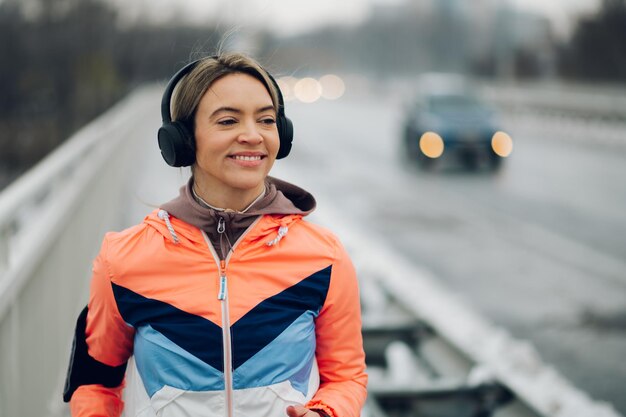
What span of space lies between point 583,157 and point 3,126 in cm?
1737

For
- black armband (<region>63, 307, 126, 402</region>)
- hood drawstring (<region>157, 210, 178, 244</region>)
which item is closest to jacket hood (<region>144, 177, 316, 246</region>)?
hood drawstring (<region>157, 210, 178, 244</region>)

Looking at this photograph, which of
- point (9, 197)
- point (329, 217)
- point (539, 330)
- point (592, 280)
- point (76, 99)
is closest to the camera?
point (9, 197)

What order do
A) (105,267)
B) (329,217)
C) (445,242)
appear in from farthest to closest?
(329,217)
(445,242)
(105,267)

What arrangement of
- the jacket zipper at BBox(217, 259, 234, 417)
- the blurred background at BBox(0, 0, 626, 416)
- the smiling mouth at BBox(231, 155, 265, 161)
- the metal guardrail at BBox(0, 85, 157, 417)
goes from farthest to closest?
the blurred background at BBox(0, 0, 626, 416), the metal guardrail at BBox(0, 85, 157, 417), the smiling mouth at BBox(231, 155, 265, 161), the jacket zipper at BBox(217, 259, 234, 417)

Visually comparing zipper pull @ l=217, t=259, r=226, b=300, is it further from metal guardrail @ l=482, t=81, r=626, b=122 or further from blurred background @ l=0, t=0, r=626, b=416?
metal guardrail @ l=482, t=81, r=626, b=122

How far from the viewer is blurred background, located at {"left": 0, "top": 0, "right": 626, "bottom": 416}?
6230 millimetres

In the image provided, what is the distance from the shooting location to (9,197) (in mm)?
3451

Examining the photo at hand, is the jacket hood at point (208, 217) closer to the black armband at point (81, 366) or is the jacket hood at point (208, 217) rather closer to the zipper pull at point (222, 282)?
the zipper pull at point (222, 282)

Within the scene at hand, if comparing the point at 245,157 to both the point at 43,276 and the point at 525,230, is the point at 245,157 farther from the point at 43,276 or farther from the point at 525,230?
the point at 525,230

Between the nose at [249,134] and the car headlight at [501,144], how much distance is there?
660 inches

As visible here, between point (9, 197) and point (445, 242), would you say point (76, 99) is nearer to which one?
point (445, 242)

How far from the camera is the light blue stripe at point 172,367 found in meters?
1.98

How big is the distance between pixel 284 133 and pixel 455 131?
16.4m

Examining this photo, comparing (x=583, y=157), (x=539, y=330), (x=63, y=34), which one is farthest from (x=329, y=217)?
(x=63, y=34)
